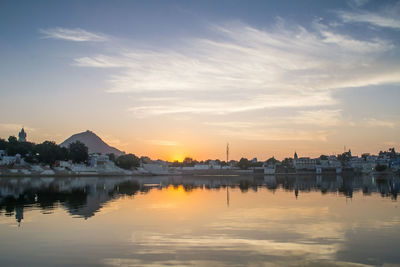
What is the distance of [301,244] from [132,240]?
9.20 metres

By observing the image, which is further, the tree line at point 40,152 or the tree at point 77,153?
the tree at point 77,153

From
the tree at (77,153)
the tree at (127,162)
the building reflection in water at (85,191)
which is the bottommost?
the building reflection in water at (85,191)

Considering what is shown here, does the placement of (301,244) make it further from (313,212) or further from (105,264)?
(313,212)

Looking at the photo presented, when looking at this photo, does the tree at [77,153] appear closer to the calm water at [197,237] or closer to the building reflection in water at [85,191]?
the building reflection in water at [85,191]

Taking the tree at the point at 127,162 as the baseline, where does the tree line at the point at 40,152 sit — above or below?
above

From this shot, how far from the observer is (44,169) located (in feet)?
434

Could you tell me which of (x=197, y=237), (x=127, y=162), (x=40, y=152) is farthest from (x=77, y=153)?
(x=197, y=237)

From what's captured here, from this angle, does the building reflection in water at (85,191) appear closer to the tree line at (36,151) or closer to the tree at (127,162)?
the tree line at (36,151)

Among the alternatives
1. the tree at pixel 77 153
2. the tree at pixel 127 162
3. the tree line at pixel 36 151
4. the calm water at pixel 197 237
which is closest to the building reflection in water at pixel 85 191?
the calm water at pixel 197 237

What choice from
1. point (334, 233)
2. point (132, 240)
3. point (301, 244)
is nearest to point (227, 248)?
point (301, 244)

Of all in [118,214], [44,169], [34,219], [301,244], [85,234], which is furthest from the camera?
[44,169]

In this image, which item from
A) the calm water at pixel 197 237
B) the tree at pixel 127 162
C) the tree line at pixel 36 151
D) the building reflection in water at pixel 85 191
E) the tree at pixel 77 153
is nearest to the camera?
the calm water at pixel 197 237

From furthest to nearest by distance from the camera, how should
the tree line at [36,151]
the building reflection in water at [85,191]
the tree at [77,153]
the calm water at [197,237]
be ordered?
the tree at [77,153] → the tree line at [36,151] → the building reflection in water at [85,191] → the calm water at [197,237]

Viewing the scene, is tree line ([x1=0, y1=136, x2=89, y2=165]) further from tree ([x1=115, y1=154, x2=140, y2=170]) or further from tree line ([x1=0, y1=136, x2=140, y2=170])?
tree ([x1=115, y1=154, x2=140, y2=170])
